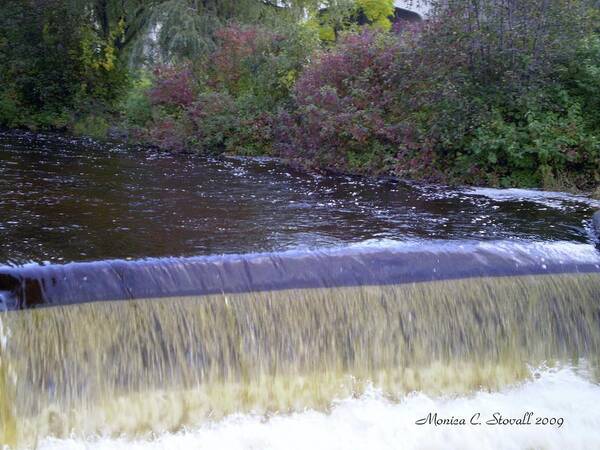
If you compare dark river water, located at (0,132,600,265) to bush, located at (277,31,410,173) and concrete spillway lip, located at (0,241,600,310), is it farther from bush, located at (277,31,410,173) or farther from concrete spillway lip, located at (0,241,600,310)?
bush, located at (277,31,410,173)

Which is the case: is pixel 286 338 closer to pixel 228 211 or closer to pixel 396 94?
pixel 228 211

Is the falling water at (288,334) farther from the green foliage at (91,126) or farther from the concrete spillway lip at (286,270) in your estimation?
the green foliage at (91,126)

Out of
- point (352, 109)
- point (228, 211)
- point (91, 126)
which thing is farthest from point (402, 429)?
A: point (91, 126)

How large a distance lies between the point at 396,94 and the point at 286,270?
7.37 m

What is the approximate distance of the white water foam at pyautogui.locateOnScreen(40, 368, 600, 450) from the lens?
17.1 feet

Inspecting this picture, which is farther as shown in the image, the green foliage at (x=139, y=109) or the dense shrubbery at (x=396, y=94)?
the green foliage at (x=139, y=109)

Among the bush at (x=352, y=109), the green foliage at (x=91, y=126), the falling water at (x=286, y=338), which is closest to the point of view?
the falling water at (x=286, y=338)

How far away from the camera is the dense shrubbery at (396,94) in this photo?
35.4ft

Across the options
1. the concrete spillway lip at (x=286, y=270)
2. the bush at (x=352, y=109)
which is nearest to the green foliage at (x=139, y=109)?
the bush at (x=352, y=109)

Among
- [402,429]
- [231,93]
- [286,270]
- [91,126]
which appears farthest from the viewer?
[91,126]

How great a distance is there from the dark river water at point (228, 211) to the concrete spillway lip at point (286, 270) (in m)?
0.51

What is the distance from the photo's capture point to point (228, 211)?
28.5 feet

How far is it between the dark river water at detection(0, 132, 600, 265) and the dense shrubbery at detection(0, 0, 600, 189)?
81cm

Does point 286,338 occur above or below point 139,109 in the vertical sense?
below
